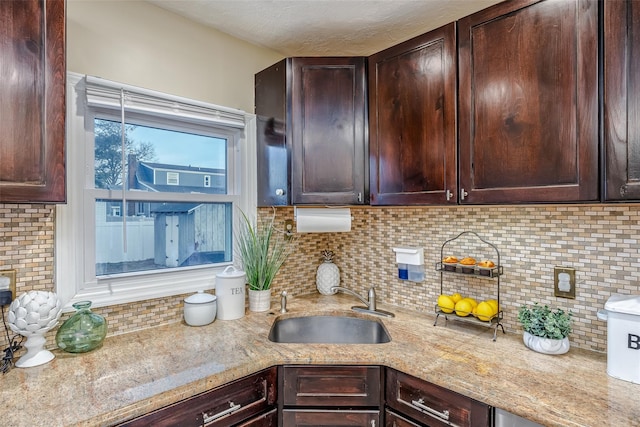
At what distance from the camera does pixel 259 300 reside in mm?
1963

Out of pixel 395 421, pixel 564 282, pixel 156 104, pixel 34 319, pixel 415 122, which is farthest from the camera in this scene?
pixel 156 104

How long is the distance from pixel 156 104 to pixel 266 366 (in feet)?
4.31

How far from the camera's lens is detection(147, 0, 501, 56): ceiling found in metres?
1.66

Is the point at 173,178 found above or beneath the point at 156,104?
beneath

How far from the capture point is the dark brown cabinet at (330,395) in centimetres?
140

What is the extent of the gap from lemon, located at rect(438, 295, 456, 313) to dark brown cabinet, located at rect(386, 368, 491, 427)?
1.68ft

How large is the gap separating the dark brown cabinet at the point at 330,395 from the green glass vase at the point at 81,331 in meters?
0.78

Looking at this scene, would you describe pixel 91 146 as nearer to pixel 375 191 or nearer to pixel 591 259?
pixel 375 191

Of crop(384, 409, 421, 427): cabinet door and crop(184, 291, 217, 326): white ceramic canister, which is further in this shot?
crop(184, 291, 217, 326): white ceramic canister

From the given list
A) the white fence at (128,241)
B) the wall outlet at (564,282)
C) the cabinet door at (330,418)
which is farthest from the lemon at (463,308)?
the white fence at (128,241)

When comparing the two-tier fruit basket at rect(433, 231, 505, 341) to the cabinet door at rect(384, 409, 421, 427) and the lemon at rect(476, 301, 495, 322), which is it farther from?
the cabinet door at rect(384, 409, 421, 427)

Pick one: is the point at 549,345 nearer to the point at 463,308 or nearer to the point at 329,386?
the point at 463,308

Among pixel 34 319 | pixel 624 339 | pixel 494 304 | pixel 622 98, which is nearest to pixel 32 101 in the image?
pixel 34 319

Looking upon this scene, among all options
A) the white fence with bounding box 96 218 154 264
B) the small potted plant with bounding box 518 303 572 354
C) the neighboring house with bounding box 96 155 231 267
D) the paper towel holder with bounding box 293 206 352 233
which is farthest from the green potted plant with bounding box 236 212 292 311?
the small potted plant with bounding box 518 303 572 354
